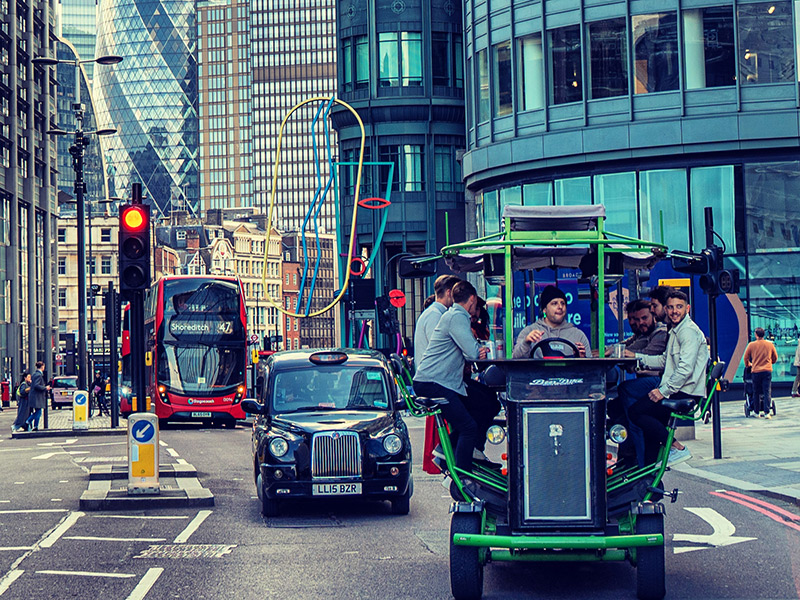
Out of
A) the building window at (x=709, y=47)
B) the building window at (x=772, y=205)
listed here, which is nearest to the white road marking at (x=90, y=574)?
the building window at (x=772, y=205)

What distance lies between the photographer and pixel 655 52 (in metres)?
32.8

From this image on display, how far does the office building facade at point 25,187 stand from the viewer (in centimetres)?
7119

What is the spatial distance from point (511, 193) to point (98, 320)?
10828 cm

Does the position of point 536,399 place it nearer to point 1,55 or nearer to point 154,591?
point 154,591

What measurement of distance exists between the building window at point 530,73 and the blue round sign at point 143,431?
23.2 m

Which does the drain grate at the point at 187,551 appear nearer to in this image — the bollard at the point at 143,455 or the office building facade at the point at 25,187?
the bollard at the point at 143,455

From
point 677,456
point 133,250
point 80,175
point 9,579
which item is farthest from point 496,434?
point 80,175

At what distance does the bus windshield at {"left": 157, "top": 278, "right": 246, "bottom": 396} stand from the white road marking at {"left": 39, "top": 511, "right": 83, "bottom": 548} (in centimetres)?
1950

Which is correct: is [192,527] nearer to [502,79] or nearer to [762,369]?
[762,369]

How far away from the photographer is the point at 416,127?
172ft

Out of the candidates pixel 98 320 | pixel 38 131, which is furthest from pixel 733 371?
pixel 98 320

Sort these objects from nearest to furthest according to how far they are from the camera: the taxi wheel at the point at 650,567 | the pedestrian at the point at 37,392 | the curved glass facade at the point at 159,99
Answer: the taxi wheel at the point at 650,567 → the pedestrian at the point at 37,392 → the curved glass facade at the point at 159,99

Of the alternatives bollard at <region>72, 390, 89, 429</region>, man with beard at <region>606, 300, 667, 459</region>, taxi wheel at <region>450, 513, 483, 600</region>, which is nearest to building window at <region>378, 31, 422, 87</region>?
bollard at <region>72, 390, 89, 429</region>

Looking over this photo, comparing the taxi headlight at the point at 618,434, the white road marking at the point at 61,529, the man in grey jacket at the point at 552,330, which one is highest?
the man in grey jacket at the point at 552,330
